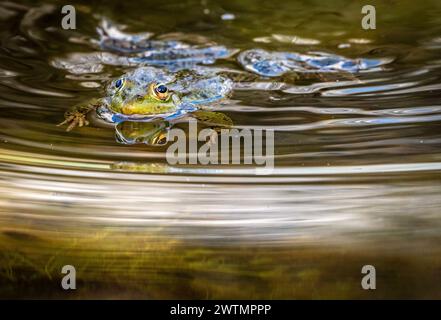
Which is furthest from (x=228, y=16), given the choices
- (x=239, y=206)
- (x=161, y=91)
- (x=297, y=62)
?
(x=239, y=206)

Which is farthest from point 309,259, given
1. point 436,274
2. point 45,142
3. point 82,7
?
point 82,7

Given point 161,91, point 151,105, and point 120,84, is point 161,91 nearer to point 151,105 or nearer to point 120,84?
point 151,105

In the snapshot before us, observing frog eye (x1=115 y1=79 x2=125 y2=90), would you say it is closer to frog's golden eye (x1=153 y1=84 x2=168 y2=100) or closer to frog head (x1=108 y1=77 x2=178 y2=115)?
frog head (x1=108 y1=77 x2=178 y2=115)

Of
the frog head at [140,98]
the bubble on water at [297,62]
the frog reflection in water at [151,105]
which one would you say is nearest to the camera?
the frog reflection in water at [151,105]

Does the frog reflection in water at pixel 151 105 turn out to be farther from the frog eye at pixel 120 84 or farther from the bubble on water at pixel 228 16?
the bubble on water at pixel 228 16

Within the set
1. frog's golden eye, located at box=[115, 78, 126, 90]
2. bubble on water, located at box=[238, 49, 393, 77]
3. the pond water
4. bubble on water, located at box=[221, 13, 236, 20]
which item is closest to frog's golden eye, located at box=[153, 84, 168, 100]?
frog's golden eye, located at box=[115, 78, 126, 90]

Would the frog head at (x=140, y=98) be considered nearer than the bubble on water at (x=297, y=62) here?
Yes

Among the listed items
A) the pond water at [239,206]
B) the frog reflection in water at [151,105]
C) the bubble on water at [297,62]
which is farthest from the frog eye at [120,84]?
the bubble on water at [297,62]

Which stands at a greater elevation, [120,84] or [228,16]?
[228,16]
